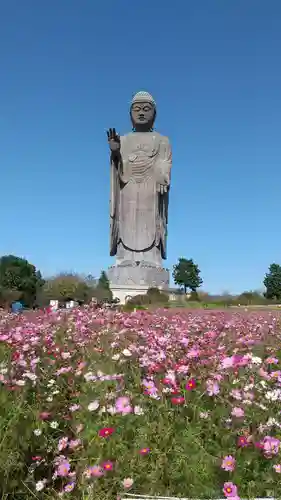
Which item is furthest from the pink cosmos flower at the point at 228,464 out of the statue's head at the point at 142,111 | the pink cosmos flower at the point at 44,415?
the statue's head at the point at 142,111

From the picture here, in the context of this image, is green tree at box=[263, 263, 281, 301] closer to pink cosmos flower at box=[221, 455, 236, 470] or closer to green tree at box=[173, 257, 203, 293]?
green tree at box=[173, 257, 203, 293]

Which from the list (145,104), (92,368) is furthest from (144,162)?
(92,368)

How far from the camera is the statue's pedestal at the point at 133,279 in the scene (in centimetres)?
2469

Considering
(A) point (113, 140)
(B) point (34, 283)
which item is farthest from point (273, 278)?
(A) point (113, 140)

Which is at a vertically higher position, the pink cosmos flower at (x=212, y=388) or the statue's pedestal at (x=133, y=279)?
the statue's pedestal at (x=133, y=279)

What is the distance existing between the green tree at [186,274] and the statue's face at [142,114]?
50284mm

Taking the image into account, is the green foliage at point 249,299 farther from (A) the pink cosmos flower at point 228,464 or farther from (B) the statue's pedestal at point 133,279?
(A) the pink cosmos flower at point 228,464

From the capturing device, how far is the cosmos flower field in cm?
279

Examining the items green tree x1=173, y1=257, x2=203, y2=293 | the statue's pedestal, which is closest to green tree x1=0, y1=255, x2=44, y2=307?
the statue's pedestal

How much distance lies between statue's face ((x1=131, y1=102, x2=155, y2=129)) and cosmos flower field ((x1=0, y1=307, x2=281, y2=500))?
909 inches

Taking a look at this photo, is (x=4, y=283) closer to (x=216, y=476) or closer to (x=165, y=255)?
(x=165, y=255)

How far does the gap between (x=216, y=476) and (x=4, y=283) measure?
32.3 meters

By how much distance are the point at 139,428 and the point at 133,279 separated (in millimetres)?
21761

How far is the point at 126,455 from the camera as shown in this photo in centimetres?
297
